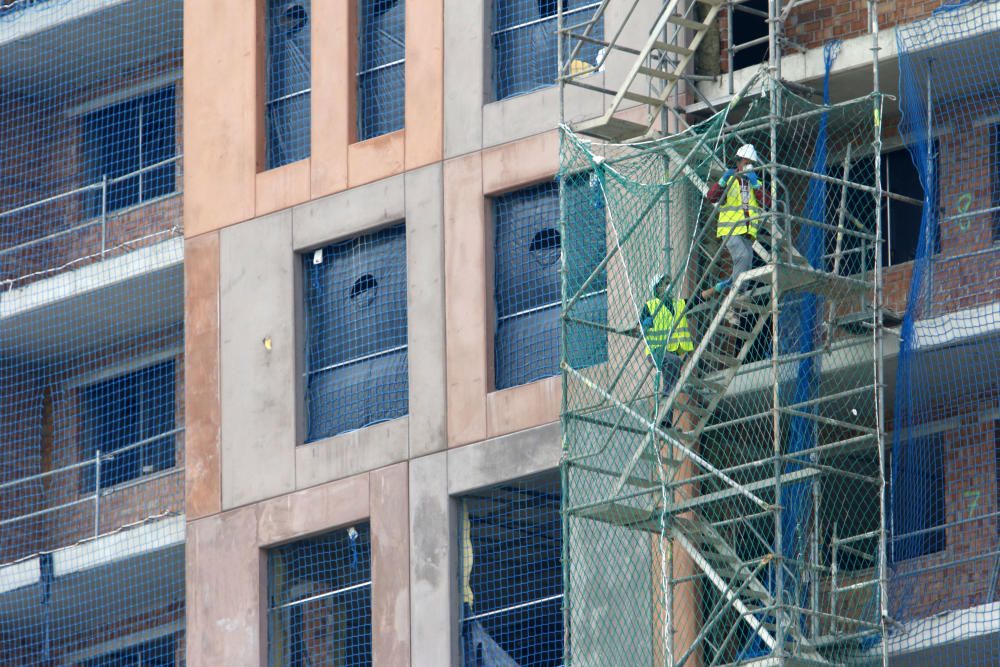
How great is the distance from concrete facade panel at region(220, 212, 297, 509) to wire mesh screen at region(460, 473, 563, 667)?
9.50 feet

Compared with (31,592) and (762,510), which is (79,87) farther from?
(762,510)

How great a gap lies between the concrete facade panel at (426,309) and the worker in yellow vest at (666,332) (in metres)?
3.82

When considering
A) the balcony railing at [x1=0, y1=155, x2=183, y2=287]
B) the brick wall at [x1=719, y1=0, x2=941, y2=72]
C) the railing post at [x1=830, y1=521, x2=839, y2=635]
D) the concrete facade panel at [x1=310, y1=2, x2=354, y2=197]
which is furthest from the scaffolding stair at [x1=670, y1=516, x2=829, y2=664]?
the balcony railing at [x1=0, y1=155, x2=183, y2=287]

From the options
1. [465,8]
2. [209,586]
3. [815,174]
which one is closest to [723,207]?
[815,174]

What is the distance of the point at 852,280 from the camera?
3369 centimetres

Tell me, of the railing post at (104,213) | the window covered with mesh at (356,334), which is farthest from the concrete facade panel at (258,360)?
the railing post at (104,213)

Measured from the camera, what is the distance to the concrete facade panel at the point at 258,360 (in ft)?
128

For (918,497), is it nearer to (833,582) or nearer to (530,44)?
(833,582)

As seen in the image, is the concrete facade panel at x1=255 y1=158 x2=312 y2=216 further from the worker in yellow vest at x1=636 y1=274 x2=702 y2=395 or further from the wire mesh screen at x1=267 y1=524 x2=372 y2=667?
the worker in yellow vest at x1=636 y1=274 x2=702 y2=395

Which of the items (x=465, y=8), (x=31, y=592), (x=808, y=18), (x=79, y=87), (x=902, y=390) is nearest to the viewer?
(x=902, y=390)

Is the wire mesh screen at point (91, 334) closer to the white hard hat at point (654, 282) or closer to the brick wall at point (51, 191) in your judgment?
the brick wall at point (51, 191)

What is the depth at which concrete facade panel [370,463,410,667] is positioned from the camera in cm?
3716

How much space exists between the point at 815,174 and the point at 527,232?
16.2ft

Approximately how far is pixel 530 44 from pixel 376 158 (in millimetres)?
2445
